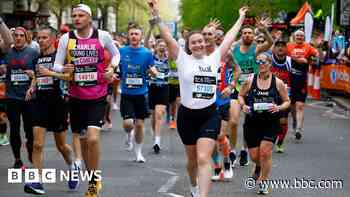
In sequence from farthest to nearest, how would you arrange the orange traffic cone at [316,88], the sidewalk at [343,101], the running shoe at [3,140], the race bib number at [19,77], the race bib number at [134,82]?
the orange traffic cone at [316,88] → the sidewalk at [343,101] → the running shoe at [3,140] → the race bib number at [134,82] → the race bib number at [19,77]

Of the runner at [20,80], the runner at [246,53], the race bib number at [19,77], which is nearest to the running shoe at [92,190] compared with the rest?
the runner at [20,80]

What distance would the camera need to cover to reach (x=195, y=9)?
247 ft

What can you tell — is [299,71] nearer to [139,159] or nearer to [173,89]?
[173,89]

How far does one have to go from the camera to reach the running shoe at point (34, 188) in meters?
9.69

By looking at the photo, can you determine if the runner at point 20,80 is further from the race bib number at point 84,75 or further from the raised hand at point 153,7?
the raised hand at point 153,7

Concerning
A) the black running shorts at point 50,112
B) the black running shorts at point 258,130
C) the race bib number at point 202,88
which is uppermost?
the race bib number at point 202,88

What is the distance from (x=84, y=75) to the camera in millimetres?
9172

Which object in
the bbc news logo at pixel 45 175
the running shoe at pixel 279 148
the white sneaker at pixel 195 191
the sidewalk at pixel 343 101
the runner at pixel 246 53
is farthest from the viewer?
the sidewalk at pixel 343 101

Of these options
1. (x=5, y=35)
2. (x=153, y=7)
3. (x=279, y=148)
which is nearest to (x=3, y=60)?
(x=5, y=35)

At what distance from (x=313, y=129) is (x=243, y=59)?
6425 mm

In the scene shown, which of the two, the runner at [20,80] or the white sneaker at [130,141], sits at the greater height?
the runner at [20,80]

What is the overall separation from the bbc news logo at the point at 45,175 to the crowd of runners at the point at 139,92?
0.30 feet

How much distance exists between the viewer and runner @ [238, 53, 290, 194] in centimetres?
1000

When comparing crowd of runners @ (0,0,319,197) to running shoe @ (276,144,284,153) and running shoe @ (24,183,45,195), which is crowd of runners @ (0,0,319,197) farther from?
running shoe @ (276,144,284,153)
